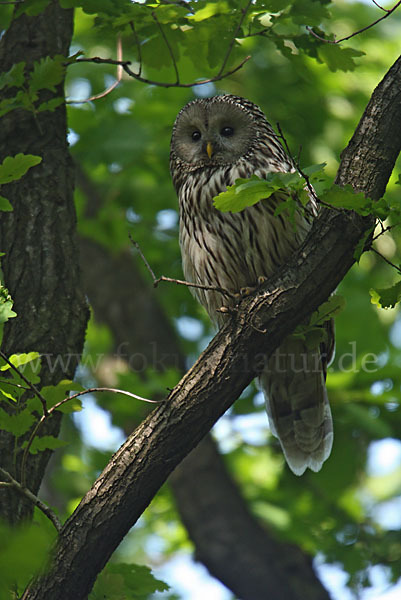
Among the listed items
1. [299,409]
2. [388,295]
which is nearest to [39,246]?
[388,295]

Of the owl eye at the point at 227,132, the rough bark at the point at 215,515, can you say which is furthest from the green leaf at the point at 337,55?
the rough bark at the point at 215,515

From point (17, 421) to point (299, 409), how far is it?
2123 mm

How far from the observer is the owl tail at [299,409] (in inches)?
169

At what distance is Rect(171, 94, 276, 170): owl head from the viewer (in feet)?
13.6

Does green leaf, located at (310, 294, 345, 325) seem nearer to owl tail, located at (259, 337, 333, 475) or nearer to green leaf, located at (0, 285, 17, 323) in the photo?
owl tail, located at (259, 337, 333, 475)

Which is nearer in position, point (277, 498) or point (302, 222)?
point (302, 222)

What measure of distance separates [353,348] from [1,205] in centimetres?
372

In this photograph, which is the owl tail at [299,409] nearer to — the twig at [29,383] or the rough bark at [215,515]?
the rough bark at [215,515]

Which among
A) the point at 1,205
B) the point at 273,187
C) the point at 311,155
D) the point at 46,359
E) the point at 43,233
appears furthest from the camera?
the point at 311,155

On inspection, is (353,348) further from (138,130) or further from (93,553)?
(93,553)

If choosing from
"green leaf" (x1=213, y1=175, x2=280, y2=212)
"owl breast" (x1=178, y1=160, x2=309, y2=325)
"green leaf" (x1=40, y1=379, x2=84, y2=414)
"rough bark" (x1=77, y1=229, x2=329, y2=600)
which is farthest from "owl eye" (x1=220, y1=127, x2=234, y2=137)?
"rough bark" (x1=77, y1=229, x2=329, y2=600)

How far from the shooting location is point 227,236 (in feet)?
12.6

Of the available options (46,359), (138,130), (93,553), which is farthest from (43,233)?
(138,130)

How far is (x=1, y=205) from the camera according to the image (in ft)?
8.63
